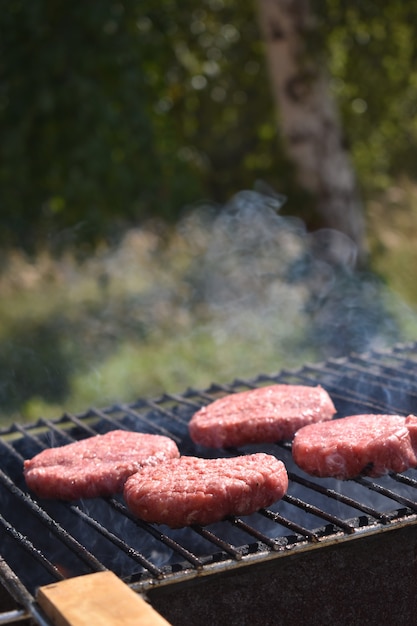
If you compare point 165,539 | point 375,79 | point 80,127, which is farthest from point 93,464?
point 375,79

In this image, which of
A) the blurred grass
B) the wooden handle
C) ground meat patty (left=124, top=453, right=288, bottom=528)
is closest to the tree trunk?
the blurred grass

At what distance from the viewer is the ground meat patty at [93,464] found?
308cm

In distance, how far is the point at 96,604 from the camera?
81.5 inches

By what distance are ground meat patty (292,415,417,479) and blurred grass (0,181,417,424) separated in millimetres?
3779

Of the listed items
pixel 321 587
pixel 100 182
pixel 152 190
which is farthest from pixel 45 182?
pixel 321 587

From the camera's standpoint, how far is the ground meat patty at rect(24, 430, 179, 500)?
3076 mm

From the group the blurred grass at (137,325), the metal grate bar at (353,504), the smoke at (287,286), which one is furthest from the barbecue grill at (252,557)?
the smoke at (287,286)

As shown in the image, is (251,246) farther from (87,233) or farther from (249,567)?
(249,567)

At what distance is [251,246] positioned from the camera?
379 inches

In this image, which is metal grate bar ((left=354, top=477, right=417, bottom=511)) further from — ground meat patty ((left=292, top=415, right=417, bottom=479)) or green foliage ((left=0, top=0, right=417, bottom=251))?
green foliage ((left=0, top=0, right=417, bottom=251))

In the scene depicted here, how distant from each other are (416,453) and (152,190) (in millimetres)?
7427

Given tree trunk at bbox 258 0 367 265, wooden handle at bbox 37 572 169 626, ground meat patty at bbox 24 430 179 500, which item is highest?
tree trunk at bbox 258 0 367 265

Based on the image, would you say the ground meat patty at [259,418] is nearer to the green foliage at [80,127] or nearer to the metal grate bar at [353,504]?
the metal grate bar at [353,504]

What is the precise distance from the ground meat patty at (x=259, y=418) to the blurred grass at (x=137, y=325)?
10.5 ft
